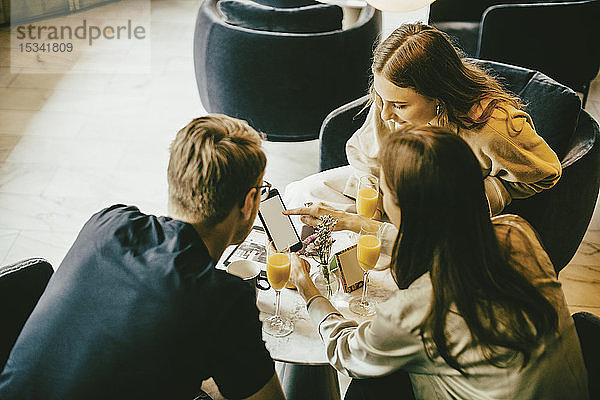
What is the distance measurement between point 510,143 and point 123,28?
3.87m

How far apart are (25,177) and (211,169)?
2.32 metres

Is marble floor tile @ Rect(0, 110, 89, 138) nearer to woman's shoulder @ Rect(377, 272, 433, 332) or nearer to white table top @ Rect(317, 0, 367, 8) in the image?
white table top @ Rect(317, 0, 367, 8)

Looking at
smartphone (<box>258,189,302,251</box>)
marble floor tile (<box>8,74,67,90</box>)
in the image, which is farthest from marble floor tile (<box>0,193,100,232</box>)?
smartphone (<box>258,189,302,251</box>)

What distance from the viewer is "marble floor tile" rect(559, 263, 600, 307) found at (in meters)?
2.62

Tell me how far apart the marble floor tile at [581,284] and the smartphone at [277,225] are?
1410mm

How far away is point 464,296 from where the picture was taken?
123cm

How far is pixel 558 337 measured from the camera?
1.26 metres

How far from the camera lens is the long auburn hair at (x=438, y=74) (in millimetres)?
1903

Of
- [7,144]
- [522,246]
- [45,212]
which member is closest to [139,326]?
[522,246]

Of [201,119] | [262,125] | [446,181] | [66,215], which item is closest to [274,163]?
[262,125]

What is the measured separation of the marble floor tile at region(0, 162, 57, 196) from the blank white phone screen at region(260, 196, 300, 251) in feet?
6.11

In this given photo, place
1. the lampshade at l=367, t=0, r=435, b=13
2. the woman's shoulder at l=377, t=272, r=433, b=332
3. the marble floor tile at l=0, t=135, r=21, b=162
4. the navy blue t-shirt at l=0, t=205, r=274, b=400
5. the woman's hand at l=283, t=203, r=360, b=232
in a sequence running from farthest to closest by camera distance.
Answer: the marble floor tile at l=0, t=135, r=21, b=162
the lampshade at l=367, t=0, r=435, b=13
the woman's hand at l=283, t=203, r=360, b=232
the woman's shoulder at l=377, t=272, r=433, b=332
the navy blue t-shirt at l=0, t=205, r=274, b=400

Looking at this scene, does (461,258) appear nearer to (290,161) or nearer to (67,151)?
(290,161)

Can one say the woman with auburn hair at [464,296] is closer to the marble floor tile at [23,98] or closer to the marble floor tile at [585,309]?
the marble floor tile at [585,309]
